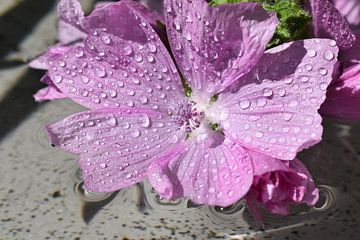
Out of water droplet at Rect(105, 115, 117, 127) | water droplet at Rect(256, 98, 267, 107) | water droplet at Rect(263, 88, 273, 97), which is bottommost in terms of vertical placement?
water droplet at Rect(256, 98, 267, 107)

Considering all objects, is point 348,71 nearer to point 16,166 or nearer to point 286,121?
point 286,121

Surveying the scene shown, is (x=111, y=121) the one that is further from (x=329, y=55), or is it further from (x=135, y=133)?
(x=329, y=55)

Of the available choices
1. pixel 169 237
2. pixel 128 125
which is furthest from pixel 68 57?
pixel 169 237

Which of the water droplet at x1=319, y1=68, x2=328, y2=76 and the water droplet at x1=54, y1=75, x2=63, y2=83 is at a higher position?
the water droplet at x1=54, y1=75, x2=63, y2=83

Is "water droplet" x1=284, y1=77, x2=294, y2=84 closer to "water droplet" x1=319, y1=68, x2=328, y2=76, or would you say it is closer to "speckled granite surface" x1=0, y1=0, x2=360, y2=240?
"water droplet" x1=319, y1=68, x2=328, y2=76

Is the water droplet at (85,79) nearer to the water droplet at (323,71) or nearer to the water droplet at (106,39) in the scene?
the water droplet at (106,39)

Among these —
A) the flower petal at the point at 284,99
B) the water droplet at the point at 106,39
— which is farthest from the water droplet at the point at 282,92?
the water droplet at the point at 106,39

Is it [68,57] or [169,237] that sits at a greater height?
[68,57]

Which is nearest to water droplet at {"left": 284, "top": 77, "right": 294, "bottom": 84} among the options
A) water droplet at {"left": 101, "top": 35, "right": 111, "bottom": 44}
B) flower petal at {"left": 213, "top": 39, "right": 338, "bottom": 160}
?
flower petal at {"left": 213, "top": 39, "right": 338, "bottom": 160}
